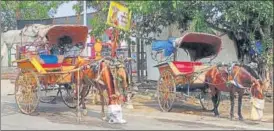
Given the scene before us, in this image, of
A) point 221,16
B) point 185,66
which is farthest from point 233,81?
point 221,16

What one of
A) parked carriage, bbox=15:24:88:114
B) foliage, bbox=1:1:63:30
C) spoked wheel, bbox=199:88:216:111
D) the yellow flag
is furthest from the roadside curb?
foliage, bbox=1:1:63:30

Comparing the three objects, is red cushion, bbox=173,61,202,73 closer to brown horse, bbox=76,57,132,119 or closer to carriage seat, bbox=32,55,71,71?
brown horse, bbox=76,57,132,119

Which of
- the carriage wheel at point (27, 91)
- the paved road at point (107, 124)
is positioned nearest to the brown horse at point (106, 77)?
the paved road at point (107, 124)

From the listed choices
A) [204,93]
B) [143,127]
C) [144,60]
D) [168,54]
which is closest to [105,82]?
[143,127]

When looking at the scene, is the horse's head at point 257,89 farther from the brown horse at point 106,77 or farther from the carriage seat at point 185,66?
the brown horse at point 106,77

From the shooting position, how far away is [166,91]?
11.2m

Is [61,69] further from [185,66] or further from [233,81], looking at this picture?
[233,81]

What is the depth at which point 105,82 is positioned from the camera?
902 centimetres

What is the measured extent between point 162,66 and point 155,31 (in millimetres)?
4623

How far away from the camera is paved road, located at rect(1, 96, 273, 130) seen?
896cm

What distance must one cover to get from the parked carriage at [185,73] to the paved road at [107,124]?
548 millimetres

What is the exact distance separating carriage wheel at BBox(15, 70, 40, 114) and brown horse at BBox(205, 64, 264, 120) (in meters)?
4.04

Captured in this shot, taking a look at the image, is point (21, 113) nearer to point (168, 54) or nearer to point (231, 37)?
point (168, 54)

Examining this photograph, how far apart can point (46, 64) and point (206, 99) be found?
4461mm
